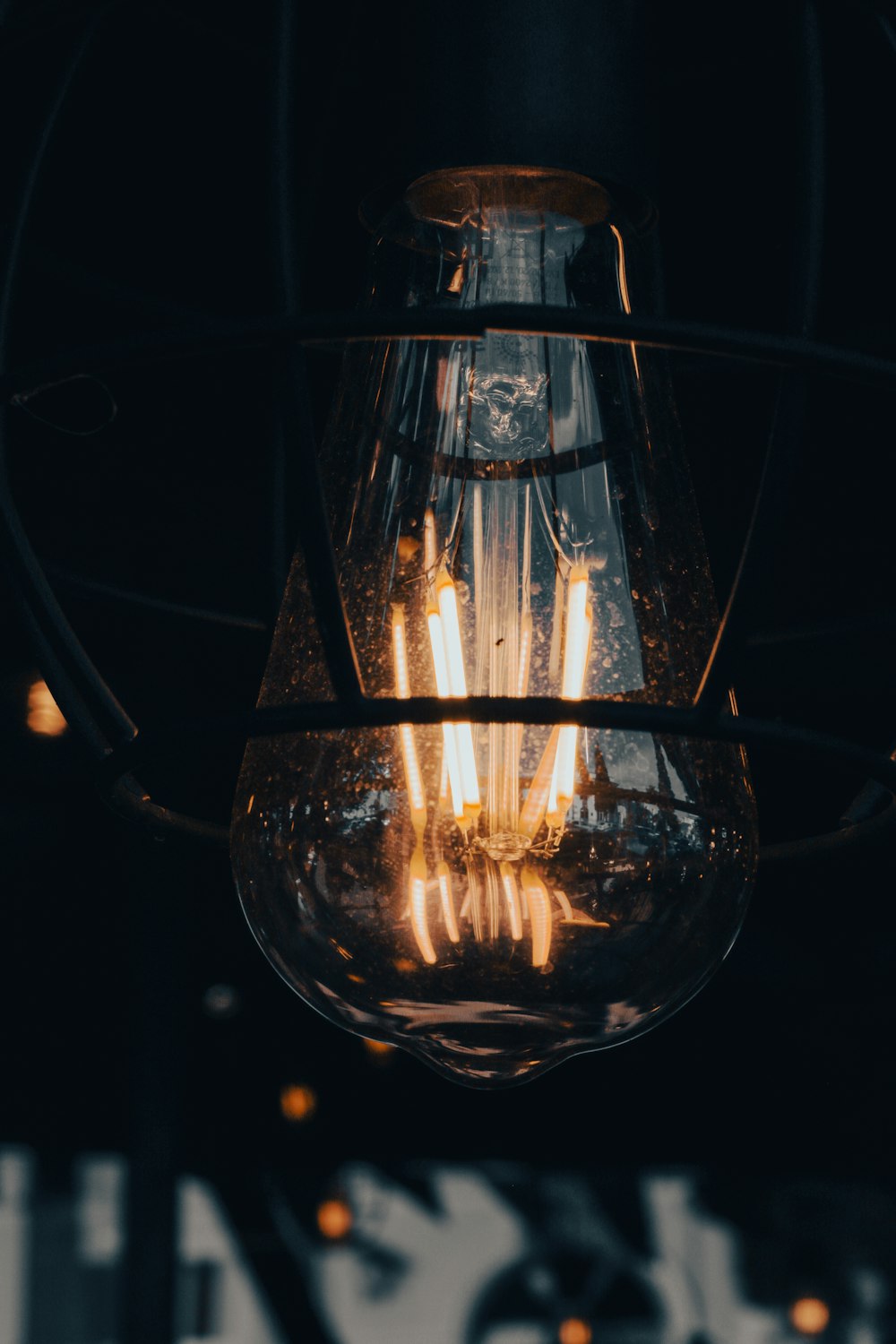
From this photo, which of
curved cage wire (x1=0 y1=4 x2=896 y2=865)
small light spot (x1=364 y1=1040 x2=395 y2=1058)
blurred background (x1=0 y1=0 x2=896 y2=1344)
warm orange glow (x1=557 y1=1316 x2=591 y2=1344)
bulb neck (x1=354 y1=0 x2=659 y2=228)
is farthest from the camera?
small light spot (x1=364 y1=1040 x2=395 y2=1058)

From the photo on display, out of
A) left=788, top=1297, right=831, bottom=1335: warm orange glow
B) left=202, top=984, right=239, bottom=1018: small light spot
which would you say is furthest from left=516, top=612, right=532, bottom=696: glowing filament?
left=788, top=1297, right=831, bottom=1335: warm orange glow

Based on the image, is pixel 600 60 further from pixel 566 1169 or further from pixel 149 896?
pixel 566 1169

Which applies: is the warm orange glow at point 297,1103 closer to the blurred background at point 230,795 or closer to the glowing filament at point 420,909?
the blurred background at point 230,795

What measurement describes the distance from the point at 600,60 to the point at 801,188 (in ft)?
0.38

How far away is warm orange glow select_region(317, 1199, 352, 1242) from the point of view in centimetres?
210

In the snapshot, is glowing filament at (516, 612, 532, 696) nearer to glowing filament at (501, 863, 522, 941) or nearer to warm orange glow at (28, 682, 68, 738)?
glowing filament at (501, 863, 522, 941)

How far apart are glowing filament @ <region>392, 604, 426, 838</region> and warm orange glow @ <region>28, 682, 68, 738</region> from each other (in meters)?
0.89

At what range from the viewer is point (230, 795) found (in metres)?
1.26

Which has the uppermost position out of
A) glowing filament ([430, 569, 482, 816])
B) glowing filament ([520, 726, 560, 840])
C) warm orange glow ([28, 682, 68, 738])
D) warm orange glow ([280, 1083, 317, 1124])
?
warm orange glow ([28, 682, 68, 738])

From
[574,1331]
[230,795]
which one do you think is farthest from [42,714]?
[574,1331]

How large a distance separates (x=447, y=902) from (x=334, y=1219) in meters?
1.89

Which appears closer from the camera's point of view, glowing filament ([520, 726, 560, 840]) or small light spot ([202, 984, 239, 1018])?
glowing filament ([520, 726, 560, 840])

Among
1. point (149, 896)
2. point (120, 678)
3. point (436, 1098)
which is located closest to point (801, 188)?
point (120, 678)

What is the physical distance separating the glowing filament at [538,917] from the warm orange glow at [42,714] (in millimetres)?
924
